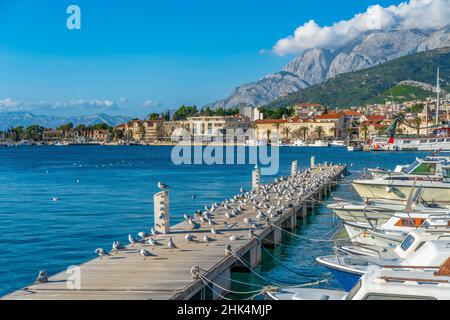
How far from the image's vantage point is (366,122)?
19675 cm

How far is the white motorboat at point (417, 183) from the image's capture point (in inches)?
1086

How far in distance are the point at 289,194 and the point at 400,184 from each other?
19.0 ft

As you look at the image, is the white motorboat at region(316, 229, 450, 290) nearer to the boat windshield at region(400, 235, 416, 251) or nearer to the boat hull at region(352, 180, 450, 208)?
the boat windshield at region(400, 235, 416, 251)

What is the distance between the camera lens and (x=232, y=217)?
2373 centimetres

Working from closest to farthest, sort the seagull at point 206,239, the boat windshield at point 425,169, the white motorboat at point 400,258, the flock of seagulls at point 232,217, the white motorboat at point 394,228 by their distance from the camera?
the white motorboat at point 400,258, the flock of seagulls at point 232,217, the white motorboat at point 394,228, the seagull at point 206,239, the boat windshield at point 425,169

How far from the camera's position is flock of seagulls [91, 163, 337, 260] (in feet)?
56.9

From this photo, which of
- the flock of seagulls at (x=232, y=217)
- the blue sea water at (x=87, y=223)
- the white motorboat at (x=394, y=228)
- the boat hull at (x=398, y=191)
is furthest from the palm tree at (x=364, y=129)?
the white motorboat at (x=394, y=228)

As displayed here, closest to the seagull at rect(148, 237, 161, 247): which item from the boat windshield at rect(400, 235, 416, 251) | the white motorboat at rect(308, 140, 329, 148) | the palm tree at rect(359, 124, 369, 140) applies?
the boat windshield at rect(400, 235, 416, 251)

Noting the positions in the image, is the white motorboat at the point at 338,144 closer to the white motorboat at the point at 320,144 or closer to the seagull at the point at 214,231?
the white motorboat at the point at 320,144

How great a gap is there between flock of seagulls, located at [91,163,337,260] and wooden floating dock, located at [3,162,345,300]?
14 cm

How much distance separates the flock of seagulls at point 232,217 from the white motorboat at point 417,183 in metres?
3.67
